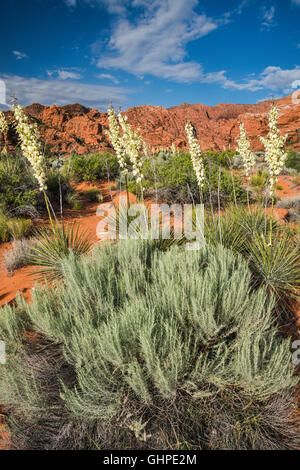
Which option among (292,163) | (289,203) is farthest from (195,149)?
(292,163)

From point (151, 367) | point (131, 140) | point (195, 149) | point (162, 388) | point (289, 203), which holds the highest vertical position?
point (131, 140)

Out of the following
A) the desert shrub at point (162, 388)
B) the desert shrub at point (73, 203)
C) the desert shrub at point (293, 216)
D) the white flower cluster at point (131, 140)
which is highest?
the white flower cluster at point (131, 140)

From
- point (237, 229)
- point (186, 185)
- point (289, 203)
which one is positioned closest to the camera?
point (237, 229)

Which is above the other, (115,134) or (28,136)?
(115,134)

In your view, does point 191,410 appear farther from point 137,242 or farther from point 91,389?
point 137,242

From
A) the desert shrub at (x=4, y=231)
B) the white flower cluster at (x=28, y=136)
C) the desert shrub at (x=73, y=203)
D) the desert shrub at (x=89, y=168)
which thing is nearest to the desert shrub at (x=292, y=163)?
the desert shrub at (x=89, y=168)

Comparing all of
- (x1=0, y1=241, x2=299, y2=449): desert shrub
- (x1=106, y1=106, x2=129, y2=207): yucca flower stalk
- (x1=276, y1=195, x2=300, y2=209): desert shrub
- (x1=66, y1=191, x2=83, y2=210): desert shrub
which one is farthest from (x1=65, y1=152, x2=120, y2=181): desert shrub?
(x1=0, y1=241, x2=299, y2=449): desert shrub

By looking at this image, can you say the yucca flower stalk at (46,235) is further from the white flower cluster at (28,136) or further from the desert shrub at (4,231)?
the desert shrub at (4,231)

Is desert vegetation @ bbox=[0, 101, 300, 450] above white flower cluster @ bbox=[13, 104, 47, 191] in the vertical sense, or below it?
below

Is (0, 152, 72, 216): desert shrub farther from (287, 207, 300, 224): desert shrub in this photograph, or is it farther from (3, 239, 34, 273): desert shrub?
(287, 207, 300, 224): desert shrub

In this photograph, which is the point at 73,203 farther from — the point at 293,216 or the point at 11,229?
the point at 293,216

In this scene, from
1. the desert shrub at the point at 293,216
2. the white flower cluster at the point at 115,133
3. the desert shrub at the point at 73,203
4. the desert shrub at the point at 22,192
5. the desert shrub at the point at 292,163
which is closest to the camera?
the white flower cluster at the point at 115,133

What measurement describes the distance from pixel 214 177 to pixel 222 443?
7.47 metres
